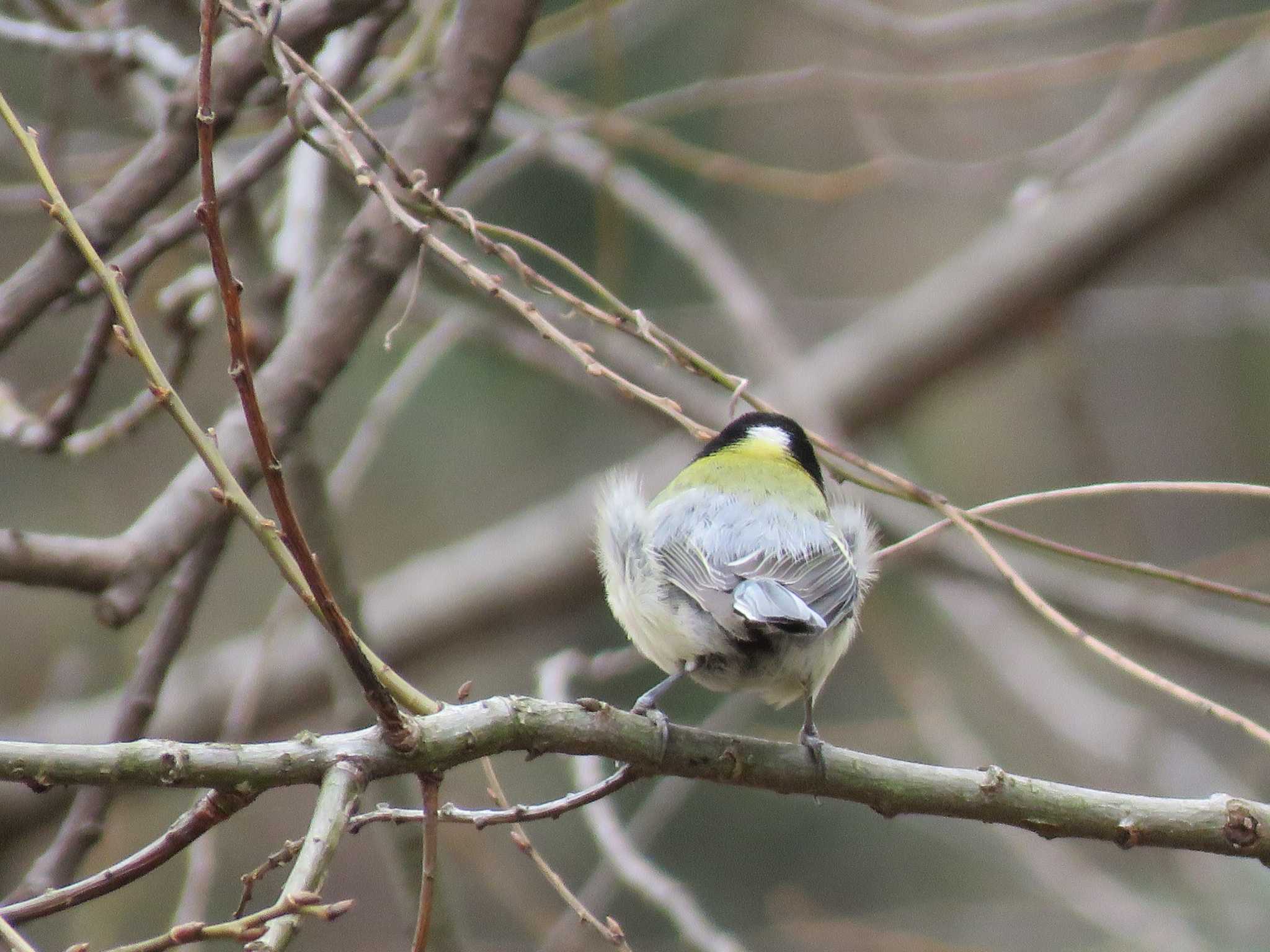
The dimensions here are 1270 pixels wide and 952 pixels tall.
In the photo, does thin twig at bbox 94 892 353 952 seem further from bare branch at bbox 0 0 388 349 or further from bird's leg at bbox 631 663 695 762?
bare branch at bbox 0 0 388 349

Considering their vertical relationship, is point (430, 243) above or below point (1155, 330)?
below

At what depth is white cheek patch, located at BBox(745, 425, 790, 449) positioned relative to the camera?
308cm

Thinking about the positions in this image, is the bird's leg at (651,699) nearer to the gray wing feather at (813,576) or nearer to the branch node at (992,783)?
the gray wing feather at (813,576)

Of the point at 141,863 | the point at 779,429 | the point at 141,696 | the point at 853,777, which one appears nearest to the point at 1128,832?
the point at 853,777

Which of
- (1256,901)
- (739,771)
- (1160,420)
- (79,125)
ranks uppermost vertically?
(1160,420)

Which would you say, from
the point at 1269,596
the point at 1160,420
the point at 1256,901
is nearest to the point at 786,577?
the point at 1269,596

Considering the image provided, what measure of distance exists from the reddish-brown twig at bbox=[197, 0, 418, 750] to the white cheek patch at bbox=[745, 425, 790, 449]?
1.89 m

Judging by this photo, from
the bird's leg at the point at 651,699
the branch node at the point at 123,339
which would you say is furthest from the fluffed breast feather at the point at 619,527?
the branch node at the point at 123,339

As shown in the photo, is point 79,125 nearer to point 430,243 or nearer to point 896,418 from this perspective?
point 896,418

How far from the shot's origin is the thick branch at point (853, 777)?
146 centimetres

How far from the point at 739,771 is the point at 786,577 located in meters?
0.53

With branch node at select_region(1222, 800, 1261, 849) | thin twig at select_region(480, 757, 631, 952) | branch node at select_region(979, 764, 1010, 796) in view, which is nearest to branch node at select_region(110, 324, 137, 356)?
thin twig at select_region(480, 757, 631, 952)

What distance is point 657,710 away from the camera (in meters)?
1.83

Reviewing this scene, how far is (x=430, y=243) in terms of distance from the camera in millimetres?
1756
